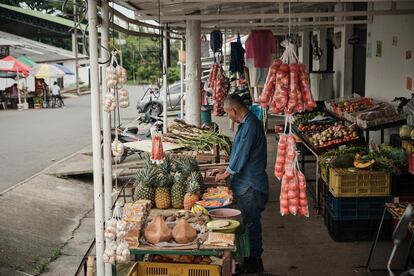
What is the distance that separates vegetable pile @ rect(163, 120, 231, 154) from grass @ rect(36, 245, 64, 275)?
2355mm

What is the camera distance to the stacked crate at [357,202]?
7203mm

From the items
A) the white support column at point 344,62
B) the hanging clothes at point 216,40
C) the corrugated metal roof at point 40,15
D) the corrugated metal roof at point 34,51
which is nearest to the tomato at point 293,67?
the hanging clothes at point 216,40

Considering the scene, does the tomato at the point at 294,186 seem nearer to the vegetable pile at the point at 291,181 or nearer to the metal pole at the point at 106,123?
the vegetable pile at the point at 291,181

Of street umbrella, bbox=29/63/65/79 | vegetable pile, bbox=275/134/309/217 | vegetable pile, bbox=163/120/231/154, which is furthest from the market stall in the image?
Answer: street umbrella, bbox=29/63/65/79

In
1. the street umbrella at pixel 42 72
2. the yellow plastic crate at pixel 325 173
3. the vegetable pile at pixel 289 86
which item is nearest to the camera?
the vegetable pile at pixel 289 86

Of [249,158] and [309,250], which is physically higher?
[249,158]

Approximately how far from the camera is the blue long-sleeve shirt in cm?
609

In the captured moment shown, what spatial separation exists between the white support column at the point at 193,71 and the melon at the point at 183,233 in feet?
22.7

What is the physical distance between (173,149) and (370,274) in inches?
141

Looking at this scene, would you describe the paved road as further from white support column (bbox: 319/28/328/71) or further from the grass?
white support column (bbox: 319/28/328/71)

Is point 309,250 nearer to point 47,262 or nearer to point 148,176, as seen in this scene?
point 148,176

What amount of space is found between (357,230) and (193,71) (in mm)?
5178

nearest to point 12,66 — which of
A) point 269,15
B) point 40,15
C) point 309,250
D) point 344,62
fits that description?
point 40,15

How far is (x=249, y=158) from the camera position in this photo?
6.15 meters
